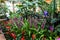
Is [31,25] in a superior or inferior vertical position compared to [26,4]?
inferior

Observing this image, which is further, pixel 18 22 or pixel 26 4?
pixel 26 4

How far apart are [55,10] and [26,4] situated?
68 cm

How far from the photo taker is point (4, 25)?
439 cm

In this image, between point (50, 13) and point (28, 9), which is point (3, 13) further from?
point (50, 13)

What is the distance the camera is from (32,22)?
4.13m

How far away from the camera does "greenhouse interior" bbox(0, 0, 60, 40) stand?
3896 millimetres

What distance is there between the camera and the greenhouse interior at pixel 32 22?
3896 millimetres

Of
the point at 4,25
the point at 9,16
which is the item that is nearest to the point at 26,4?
the point at 9,16

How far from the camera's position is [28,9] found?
15.6ft

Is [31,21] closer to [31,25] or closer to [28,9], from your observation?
[31,25]

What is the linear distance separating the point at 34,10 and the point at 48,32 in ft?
3.18

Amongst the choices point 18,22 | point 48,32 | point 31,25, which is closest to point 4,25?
point 18,22

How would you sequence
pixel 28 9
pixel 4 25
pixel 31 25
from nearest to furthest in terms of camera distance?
pixel 31 25 → pixel 4 25 → pixel 28 9

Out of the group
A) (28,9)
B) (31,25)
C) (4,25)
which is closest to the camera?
(31,25)
